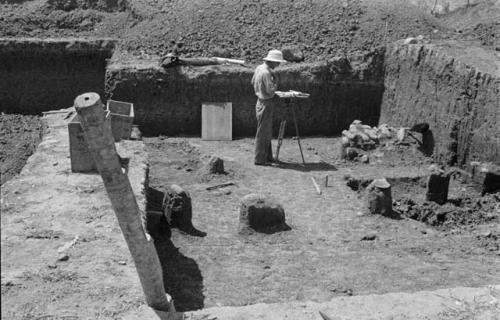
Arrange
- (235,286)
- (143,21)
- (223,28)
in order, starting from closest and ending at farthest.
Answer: (235,286)
(223,28)
(143,21)

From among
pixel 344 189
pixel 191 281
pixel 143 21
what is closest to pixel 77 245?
pixel 191 281

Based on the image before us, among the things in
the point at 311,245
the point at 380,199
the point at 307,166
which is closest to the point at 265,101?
the point at 307,166

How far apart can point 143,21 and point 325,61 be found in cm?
433

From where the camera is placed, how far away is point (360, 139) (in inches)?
422

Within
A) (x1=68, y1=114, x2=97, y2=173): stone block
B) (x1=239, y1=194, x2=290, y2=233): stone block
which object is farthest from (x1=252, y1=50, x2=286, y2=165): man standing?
(x1=68, y1=114, x2=97, y2=173): stone block

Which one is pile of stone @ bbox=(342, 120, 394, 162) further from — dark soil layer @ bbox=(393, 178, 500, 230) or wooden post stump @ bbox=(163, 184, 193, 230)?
wooden post stump @ bbox=(163, 184, 193, 230)

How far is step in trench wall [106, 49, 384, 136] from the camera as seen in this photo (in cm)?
1170

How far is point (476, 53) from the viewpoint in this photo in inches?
409

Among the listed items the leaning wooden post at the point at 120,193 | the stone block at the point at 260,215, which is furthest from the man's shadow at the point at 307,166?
the leaning wooden post at the point at 120,193

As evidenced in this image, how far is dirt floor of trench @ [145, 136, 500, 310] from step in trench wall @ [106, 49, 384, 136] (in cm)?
183

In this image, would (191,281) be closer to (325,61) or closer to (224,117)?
(224,117)

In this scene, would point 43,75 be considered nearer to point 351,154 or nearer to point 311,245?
point 351,154

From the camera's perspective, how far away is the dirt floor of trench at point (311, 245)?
6.17 m

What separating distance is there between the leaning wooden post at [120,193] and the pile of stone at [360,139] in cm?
652
